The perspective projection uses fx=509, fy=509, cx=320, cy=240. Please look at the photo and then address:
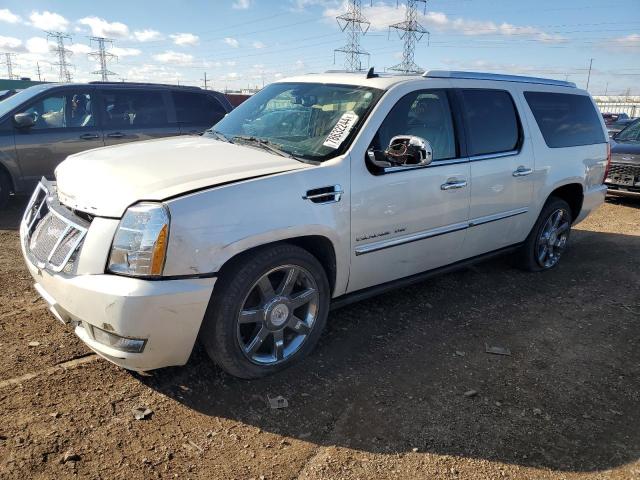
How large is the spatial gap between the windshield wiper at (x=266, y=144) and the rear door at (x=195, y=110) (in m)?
4.43

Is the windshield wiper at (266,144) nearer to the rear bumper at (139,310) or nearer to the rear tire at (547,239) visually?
the rear bumper at (139,310)

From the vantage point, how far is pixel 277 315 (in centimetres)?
316

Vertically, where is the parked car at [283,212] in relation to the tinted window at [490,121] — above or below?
below

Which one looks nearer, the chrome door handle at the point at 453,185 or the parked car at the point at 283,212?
the parked car at the point at 283,212

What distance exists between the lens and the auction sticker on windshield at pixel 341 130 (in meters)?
3.42

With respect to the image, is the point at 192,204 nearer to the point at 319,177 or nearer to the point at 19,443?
the point at 319,177

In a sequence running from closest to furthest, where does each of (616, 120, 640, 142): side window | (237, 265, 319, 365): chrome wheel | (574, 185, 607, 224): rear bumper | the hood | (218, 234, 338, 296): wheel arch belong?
the hood → (237, 265, 319, 365): chrome wheel → (218, 234, 338, 296): wheel arch → (574, 185, 607, 224): rear bumper → (616, 120, 640, 142): side window

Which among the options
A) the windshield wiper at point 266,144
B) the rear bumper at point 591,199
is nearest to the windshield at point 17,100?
the windshield wiper at point 266,144

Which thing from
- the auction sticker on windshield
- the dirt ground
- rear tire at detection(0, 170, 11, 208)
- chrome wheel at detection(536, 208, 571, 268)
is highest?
the auction sticker on windshield

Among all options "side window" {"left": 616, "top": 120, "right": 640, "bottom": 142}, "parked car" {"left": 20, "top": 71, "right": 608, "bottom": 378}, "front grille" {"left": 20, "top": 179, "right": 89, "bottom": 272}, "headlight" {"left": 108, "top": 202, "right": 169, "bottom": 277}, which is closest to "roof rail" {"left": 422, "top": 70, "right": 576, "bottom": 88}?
"parked car" {"left": 20, "top": 71, "right": 608, "bottom": 378}

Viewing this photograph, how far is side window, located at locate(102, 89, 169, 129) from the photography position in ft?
24.6

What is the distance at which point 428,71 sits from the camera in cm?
407

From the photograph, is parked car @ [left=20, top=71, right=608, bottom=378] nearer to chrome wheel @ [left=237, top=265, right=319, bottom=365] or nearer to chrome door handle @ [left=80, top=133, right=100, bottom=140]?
chrome wheel @ [left=237, top=265, right=319, bottom=365]

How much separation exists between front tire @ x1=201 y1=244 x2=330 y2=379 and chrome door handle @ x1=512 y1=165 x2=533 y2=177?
2285mm
